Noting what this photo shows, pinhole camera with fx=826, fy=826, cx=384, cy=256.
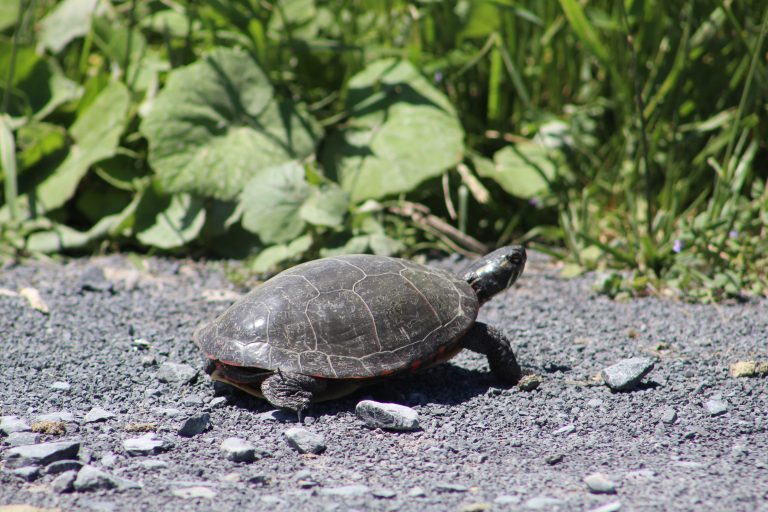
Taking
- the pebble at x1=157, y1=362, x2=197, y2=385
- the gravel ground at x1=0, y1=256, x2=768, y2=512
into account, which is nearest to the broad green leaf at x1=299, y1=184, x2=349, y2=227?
the gravel ground at x1=0, y1=256, x2=768, y2=512

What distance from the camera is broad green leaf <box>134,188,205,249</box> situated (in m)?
4.39

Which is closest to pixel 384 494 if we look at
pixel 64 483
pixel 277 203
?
pixel 64 483

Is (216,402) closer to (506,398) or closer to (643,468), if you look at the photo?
(506,398)

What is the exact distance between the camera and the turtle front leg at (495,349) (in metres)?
2.78

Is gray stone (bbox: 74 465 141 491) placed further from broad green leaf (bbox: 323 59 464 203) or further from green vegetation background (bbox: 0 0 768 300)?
broad green leaf (bbox: 323 59 464 203)

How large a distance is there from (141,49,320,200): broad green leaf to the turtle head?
5.37 ft

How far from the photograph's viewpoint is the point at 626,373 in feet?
8.88

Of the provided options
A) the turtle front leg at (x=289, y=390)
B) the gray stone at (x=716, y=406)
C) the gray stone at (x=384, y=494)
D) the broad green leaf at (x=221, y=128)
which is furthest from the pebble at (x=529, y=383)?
the broad green leaf at (x=221, y=128)

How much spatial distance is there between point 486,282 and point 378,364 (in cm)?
67

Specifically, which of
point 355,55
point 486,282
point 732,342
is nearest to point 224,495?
point 486,282

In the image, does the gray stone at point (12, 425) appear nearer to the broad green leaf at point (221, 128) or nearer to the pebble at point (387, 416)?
the pebble at point (387, 416)

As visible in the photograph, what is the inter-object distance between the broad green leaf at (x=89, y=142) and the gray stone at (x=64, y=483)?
2760 mm

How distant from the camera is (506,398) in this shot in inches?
106

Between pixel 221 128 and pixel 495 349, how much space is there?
2282 millimetres
